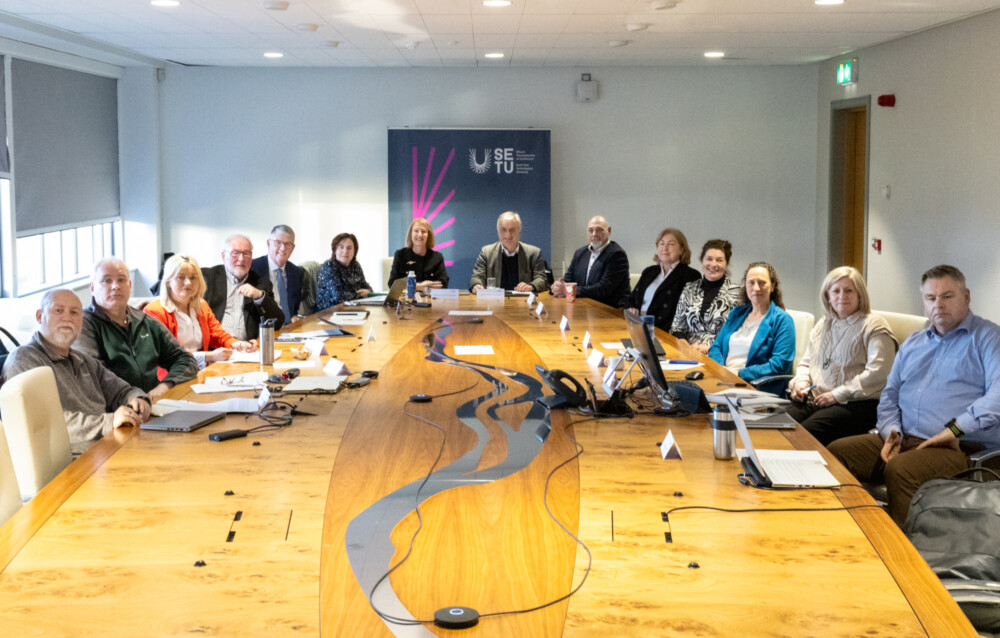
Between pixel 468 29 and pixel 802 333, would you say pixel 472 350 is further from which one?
pixel 468 29

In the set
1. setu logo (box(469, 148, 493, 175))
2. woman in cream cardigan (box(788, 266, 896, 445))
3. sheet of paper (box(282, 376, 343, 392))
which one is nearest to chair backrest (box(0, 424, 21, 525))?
sheet of paper (box(282, 376, 343, 392))

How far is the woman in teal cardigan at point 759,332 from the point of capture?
5.21m

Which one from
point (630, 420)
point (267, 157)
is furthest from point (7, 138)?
point (630, 420)

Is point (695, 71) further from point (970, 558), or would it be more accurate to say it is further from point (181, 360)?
point (970, 558)

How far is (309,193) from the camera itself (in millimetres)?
10367

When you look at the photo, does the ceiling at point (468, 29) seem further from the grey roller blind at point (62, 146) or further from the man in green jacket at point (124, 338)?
the man in green jacket at point (124, 338)

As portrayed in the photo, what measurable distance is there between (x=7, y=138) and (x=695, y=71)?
658cm

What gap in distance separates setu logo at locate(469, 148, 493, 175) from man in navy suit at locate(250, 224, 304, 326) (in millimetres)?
3451

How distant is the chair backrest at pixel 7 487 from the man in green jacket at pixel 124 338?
1251 millimetres

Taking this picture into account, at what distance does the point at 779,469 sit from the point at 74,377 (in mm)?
2678

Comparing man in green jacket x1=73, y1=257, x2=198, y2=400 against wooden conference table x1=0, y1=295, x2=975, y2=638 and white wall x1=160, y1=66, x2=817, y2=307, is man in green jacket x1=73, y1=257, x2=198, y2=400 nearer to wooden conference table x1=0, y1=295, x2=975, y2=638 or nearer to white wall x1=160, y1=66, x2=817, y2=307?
wooden conference table x1=0, y1=295, x2=975, y2=638

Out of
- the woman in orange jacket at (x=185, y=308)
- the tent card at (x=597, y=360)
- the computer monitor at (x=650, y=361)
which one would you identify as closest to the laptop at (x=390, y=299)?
the woman in orange jacket at (x=185, y=308)

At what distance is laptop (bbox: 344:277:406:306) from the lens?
688 cm

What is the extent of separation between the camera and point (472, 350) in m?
5.02
